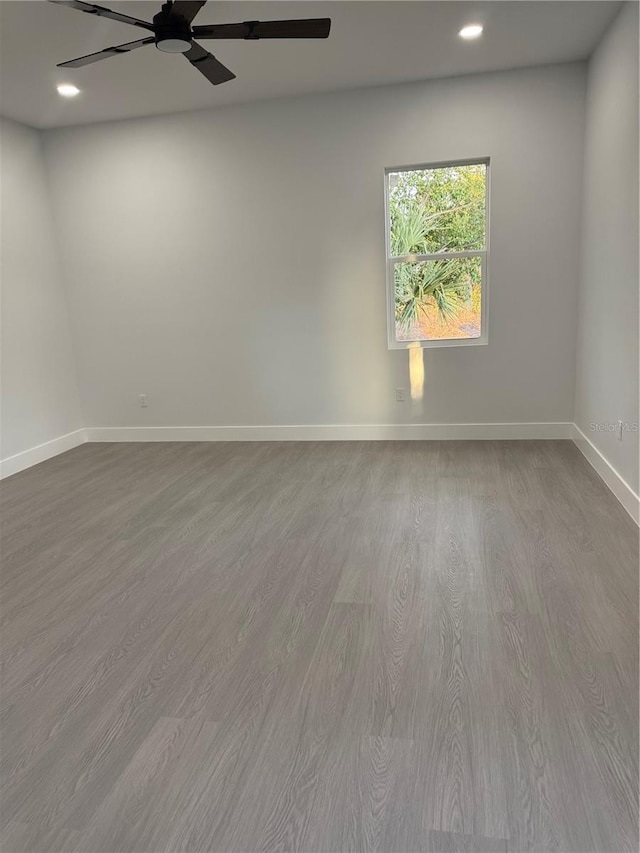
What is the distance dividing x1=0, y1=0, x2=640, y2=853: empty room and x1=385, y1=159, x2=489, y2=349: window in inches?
1.0

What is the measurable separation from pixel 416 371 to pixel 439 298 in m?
0.63

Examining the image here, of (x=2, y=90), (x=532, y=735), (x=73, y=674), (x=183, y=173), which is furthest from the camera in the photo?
(x=183, y=173)

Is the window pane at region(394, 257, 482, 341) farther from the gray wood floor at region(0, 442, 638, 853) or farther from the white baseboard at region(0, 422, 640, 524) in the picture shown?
the gray wood floor at region(0, 442, 638, 853)

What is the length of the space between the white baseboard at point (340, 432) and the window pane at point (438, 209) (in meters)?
1.47

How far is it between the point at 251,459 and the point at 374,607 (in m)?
2.42

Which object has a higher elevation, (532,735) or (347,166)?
(347,166)

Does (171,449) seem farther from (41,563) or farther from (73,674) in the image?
(73,674)

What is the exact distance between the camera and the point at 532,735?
1652 mm

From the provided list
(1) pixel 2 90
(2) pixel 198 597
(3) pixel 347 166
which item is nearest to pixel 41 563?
(2) pixel 198 597

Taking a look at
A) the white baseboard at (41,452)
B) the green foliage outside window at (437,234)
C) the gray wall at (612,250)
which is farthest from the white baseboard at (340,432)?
the green foliage outside window at (437,234)

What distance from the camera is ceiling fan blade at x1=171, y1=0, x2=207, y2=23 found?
2.16 m

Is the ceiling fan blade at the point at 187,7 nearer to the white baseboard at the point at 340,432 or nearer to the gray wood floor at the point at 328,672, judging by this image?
the gray wood floor at the point at 328,672

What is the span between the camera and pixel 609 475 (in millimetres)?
3506

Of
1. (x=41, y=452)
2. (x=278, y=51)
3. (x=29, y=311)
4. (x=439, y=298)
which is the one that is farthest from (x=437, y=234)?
(x=41, y=452)
